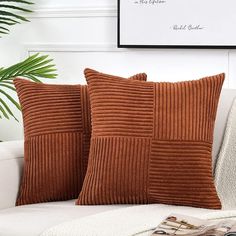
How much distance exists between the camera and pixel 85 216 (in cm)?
185

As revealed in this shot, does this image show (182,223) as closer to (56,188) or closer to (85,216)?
(85,216)

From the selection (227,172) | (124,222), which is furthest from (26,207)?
(227,172)

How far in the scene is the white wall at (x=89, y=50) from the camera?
2844 millimetres

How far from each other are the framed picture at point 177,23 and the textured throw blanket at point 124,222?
3.36 feet

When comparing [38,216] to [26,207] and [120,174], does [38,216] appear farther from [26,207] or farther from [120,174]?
[120,174]

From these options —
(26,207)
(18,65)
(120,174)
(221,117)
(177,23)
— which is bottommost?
(26,207)

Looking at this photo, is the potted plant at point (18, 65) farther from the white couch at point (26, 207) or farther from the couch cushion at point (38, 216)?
the couch cushion at point (38, 216)

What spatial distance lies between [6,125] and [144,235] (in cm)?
168

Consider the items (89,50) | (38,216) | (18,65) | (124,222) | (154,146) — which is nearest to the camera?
(124,222)

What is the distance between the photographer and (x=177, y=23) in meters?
2.83

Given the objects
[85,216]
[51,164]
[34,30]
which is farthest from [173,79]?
→ [85,216]

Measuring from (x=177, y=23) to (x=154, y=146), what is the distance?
3.07ft

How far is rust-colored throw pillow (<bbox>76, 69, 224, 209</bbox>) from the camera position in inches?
79.5

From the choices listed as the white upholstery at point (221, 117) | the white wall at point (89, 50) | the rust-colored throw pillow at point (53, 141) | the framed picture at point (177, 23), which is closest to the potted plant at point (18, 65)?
the white wall at point (89, 50)
